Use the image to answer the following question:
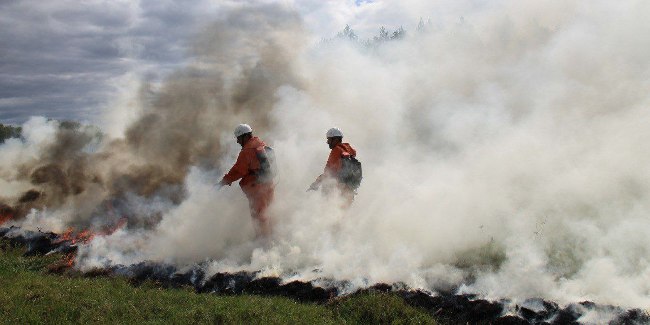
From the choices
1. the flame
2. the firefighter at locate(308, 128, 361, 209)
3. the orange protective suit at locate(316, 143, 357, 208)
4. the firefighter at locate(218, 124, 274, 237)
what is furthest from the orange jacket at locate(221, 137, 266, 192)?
the flame

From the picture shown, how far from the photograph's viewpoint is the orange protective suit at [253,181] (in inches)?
362

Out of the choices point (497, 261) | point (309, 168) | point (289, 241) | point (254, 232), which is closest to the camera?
point (497, 261)

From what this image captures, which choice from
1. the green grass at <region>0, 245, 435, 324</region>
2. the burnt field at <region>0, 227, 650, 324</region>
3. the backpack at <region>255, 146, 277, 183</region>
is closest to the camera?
the burnt field at <region>0, 227, 650, 324</region>

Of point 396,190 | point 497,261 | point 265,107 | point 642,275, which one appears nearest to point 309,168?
point 396,190

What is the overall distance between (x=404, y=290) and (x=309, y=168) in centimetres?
588

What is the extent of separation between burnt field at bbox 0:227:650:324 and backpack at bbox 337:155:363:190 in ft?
7.63

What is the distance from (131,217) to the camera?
13.2 meters

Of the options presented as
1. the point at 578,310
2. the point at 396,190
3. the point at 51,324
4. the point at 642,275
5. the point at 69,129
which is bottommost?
the point at 51,324

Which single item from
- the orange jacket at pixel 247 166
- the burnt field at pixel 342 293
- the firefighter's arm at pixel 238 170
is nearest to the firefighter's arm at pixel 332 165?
the orange jacket at pixel 247 166

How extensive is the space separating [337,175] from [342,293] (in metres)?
2.66

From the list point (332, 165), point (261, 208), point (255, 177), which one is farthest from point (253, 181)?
point (332, 165)

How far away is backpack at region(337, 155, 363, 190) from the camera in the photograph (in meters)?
9.34

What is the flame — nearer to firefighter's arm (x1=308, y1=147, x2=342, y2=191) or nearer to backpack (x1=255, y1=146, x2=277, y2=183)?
backpack (x1=255, y1=146, x2=277, y2=183)

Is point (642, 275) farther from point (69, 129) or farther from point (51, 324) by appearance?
point (69, 129)
